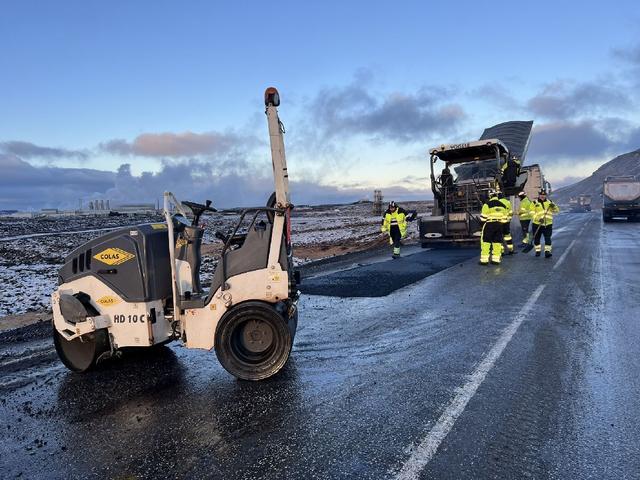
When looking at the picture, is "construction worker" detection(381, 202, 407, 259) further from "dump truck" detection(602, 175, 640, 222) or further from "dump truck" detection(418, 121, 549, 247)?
"dump truck" detection(602, 175, 640, 222)

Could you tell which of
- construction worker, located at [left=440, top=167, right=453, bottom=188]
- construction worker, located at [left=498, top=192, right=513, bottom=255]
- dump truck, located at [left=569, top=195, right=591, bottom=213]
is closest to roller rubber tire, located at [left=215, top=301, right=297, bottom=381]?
construction worker, located at [left=498, top=192, right=513, bottom=255]

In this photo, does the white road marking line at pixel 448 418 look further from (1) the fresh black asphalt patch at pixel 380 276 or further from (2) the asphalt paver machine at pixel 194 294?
(1) the fresh black asphalt patch at pixel 380 276

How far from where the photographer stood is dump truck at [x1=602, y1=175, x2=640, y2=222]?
29406mm

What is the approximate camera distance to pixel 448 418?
10.8 ft

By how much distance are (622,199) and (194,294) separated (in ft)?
105

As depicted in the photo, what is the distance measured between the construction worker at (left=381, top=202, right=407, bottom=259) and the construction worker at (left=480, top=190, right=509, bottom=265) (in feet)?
9.84

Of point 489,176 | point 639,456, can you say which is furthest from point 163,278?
point 489,176

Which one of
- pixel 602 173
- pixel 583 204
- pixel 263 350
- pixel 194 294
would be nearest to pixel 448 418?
pixel 263 350

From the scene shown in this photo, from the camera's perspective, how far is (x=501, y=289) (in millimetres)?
8031

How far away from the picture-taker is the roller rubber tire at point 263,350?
165 inches

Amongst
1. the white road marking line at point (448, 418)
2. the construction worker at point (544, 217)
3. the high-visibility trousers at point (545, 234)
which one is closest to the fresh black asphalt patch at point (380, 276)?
the high-visibility trousers at point (545, 234)

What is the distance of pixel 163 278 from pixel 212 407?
1350 millimetres

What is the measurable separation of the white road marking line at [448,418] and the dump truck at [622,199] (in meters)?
29.3

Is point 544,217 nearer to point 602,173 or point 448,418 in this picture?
point 448,418
